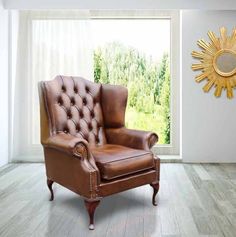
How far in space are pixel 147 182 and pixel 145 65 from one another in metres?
2.36

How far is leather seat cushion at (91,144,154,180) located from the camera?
7.09ft

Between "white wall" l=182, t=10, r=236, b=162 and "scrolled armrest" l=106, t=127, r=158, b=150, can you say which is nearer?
"scrolled armrest" l=106, t=127, r=158, b=150

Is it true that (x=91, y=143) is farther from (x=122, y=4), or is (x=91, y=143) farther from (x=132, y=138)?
(x=122, y=4)

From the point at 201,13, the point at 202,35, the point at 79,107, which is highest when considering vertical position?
the point at 201,13

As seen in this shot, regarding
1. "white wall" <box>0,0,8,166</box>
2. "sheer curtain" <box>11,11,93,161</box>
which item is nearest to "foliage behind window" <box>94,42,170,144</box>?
"sheer curtain" <box>11,11,93,161</box>

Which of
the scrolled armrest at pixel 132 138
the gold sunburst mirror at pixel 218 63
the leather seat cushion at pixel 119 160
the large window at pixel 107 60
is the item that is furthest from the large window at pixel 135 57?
the leather seat cushion at pixel 119 160

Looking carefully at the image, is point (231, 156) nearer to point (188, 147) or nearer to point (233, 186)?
point (188, 147)

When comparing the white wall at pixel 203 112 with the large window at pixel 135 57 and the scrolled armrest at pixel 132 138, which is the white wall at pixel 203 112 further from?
the scrolled armrest at pixel 132 138

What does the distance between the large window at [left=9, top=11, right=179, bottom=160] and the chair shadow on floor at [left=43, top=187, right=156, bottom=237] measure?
175 centimetres

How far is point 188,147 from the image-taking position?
4.07 meters

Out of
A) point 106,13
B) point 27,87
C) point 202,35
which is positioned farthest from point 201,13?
point 27,87

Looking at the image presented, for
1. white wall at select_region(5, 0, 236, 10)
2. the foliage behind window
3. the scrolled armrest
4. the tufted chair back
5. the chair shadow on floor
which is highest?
white wall at select_region(5, 0, 236, 10)

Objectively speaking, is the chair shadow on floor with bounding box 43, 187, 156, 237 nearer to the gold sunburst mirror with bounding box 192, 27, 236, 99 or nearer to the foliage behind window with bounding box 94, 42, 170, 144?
the foliage behind window with bounding box 94, 42, 170, 144

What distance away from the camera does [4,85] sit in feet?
12.8
